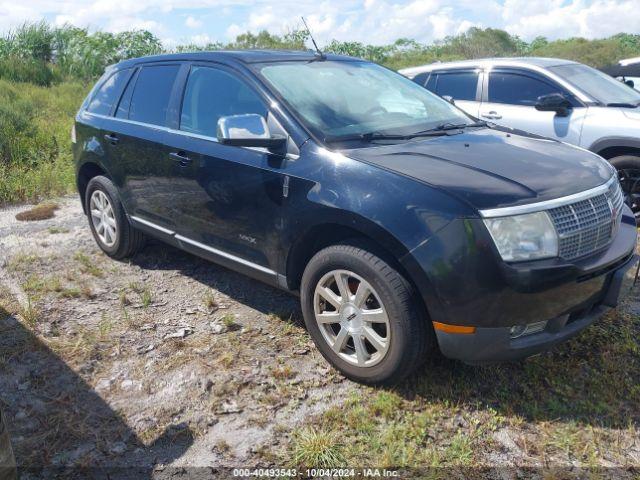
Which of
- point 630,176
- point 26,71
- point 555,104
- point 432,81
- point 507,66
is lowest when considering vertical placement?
point 630,176

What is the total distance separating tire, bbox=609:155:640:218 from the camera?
5.89m

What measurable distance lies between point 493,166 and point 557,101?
3493 millimetres

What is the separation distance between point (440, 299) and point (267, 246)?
1.22 m

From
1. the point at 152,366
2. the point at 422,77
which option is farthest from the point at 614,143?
the point at 152,366

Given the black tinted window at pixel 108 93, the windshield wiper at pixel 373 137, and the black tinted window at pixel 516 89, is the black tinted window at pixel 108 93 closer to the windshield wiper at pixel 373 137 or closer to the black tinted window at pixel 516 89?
the windshield wiper at pixel 373 137

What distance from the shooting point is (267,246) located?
11.9 ft

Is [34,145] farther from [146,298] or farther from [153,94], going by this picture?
[146,298]

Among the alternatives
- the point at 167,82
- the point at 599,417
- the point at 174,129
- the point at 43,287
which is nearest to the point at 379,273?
the point at 599,417

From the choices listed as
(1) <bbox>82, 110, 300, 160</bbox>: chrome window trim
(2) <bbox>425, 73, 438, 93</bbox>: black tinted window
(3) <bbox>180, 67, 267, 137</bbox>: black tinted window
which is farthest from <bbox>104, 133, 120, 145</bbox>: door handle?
(2) <bbox>425, 73, 438, 93</bbox>: black tinted window

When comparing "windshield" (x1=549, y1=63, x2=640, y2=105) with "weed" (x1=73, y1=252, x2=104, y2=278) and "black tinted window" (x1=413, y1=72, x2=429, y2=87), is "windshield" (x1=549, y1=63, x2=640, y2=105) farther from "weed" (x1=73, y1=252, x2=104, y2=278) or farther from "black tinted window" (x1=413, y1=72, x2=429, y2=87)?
"weed" (x1=73, y1=252, x2=104, y2=278)

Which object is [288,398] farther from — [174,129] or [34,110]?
[34,110]

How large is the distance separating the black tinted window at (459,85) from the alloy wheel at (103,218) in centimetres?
414

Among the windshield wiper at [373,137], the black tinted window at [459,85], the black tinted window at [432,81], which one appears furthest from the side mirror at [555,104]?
the windshield wiper at [373,137]

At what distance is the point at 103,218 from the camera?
541 cm
